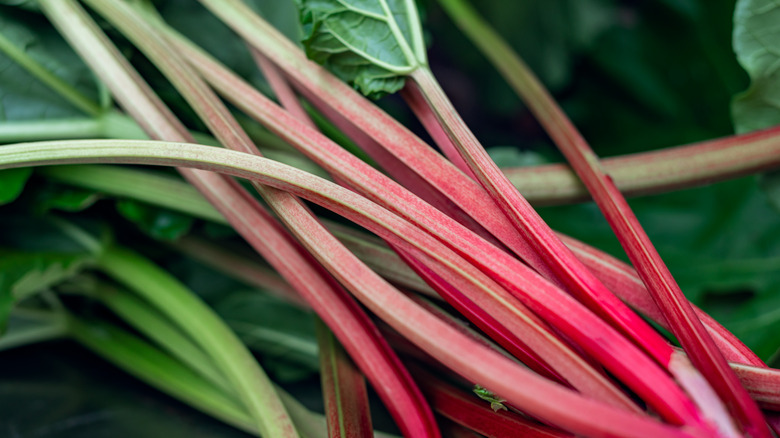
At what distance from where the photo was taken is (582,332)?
1.91ft

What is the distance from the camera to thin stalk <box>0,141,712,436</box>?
1.63ft

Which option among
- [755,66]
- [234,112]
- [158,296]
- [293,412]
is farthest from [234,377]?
[755,66]

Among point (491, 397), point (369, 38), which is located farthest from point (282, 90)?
point (491, 397)

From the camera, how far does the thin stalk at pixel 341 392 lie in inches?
27.1

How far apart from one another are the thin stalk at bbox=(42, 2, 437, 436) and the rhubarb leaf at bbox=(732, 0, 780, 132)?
0.65 metres

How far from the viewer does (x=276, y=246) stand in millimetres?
749

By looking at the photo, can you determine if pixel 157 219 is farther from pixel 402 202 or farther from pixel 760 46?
pixel 760 46

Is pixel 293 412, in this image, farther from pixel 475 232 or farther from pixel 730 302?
pixel 730 302

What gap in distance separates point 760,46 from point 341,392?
76cm

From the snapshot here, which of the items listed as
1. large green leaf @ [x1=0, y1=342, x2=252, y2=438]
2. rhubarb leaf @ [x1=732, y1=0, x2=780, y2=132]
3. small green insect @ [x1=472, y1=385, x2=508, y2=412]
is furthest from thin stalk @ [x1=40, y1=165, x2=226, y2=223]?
rhubarb leaf @ [x1=732, y1=0, x2=780, y2=132]

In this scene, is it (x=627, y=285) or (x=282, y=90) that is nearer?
(x=627, y=285)

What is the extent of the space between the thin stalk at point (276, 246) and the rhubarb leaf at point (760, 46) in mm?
655

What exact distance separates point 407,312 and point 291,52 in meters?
0.47

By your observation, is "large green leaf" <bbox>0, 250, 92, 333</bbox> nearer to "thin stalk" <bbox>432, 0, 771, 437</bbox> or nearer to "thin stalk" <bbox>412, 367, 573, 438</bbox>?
"thin stalk" <bbox>412, 367, 573, 438</bbox>
